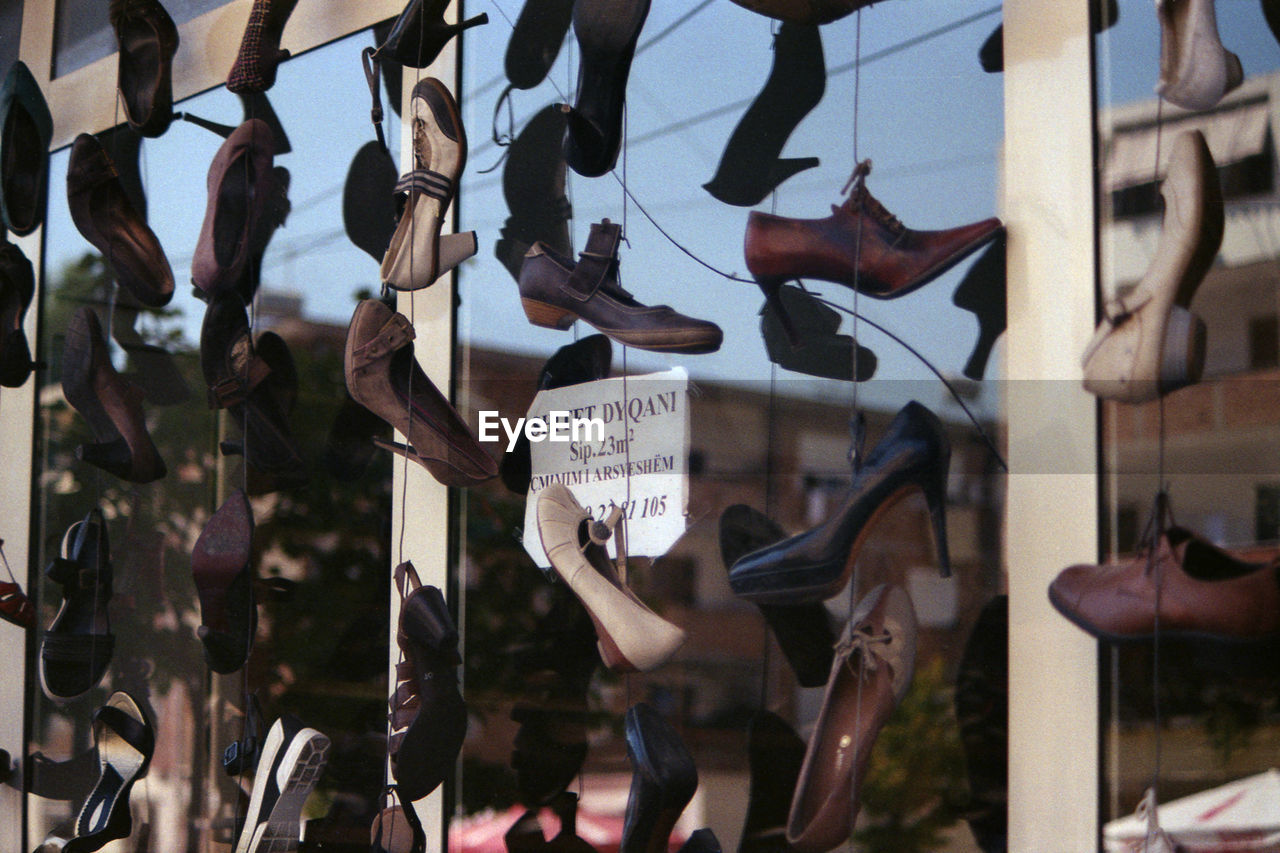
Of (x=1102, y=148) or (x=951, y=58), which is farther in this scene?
(x=951, y=58)

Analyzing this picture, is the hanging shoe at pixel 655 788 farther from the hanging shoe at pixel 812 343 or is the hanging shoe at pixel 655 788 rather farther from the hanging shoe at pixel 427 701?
the hanging shoe at pixel 812 343

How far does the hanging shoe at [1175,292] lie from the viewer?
1.22 metres

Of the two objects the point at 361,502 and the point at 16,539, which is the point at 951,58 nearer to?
the point at 361,502

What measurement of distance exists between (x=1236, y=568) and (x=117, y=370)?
2.14m

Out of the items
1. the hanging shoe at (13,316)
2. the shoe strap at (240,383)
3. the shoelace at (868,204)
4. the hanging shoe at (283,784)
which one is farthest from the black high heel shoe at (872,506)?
the hanging shoe at (13,316)

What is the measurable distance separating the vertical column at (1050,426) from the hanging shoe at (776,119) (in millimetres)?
305

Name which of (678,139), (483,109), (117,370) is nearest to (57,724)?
(117,370)

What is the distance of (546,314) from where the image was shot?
173 centimetres

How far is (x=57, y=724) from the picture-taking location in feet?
8.18

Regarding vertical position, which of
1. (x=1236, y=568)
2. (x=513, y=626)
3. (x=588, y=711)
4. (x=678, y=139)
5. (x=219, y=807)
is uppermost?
(x=678, y=139)

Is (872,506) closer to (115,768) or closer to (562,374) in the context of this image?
(562,374)

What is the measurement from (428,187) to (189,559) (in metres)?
1.10

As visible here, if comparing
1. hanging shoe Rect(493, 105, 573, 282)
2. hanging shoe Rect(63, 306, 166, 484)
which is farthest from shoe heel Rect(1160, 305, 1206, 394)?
hanging shoe Rect(63, 306, 166, 484)

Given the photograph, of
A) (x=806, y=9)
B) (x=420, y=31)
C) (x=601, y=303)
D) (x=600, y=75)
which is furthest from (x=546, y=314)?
(x=806, y=9)
